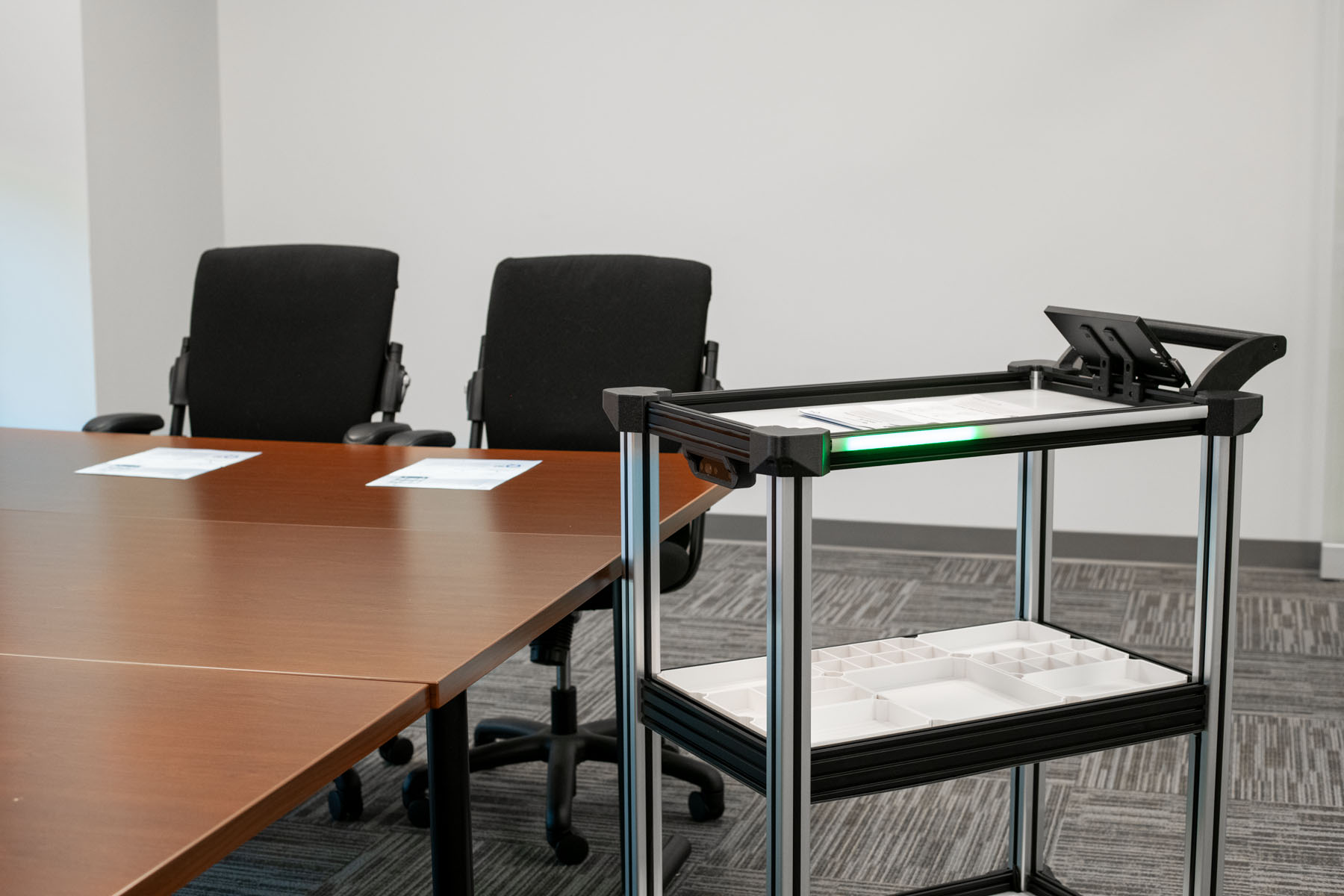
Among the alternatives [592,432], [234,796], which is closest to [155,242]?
[592,432]

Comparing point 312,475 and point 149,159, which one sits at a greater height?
point 149,159

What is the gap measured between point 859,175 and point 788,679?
3.47 meters

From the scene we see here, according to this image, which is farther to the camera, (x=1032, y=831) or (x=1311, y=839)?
(x=1311, y=839)

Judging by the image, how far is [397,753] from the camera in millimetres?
2834

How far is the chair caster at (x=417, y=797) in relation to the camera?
253 cm

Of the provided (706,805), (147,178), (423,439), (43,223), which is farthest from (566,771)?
(147,178)

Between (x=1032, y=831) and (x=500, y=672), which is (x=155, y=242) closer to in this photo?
(x=500, y=672)

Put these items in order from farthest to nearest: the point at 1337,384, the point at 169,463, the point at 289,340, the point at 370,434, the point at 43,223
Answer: the point at 43,223
the point at 1337,384
the point at 289,340
the point at 370,434
the point at 169,463

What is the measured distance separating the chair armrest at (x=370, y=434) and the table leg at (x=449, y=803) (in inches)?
54.9

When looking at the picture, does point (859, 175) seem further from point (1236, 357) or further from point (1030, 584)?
point (1236, 357)

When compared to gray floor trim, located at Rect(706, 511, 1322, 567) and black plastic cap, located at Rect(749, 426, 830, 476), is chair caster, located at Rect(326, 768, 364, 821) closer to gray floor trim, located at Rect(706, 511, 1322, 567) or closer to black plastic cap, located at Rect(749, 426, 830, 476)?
black plastic cap, located at Rect(749, 426, 830, 476)

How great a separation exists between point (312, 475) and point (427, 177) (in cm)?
287

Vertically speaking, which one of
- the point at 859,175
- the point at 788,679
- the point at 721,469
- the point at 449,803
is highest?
the point at 859,175

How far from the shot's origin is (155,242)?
16.1ft
